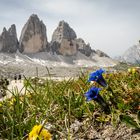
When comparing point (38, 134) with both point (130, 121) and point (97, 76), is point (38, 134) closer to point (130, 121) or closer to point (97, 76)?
point (130, 121)

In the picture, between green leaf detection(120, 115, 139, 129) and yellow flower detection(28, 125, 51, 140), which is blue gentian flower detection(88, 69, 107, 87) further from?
yellow flower detection(28, 125, 51, 140)

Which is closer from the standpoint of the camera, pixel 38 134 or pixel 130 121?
pixel 38 134

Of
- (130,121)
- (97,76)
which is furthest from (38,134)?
(97,76)

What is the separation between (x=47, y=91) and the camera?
4539 millimetres

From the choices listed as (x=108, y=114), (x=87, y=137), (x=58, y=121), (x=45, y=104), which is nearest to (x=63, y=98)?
(x=45, y=104)

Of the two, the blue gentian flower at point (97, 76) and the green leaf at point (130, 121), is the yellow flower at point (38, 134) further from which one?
the blue gentian flower at point (97, 76)

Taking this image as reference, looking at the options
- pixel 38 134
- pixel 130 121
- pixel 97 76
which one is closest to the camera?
pixel 38 134

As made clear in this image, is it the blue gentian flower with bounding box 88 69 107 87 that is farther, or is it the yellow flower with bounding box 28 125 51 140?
the blue gentian flower with bounding box 88 69 107 87

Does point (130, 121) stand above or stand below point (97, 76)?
below

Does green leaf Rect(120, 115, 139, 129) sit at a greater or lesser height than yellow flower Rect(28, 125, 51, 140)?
lesser

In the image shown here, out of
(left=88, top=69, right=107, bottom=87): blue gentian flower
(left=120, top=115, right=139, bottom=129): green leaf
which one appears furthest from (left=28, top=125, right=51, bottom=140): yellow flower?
(left=88, top=69, right=107, bottom=87): blue gentian flower

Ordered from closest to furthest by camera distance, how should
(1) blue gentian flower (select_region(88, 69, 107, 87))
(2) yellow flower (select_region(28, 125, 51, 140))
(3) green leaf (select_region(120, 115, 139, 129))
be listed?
(2) yellow flower (select_region(28, 125, 51, 140)), (3) green leaf (select_region(120, 115, 139, 129)), (1) blue gentian flower (select_region(88, 69, 107, 87))

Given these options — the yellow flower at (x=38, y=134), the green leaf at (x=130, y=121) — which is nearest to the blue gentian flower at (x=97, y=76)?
the green leaf at (x=130, y=121)

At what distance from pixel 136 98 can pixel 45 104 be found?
1160 millimetres
